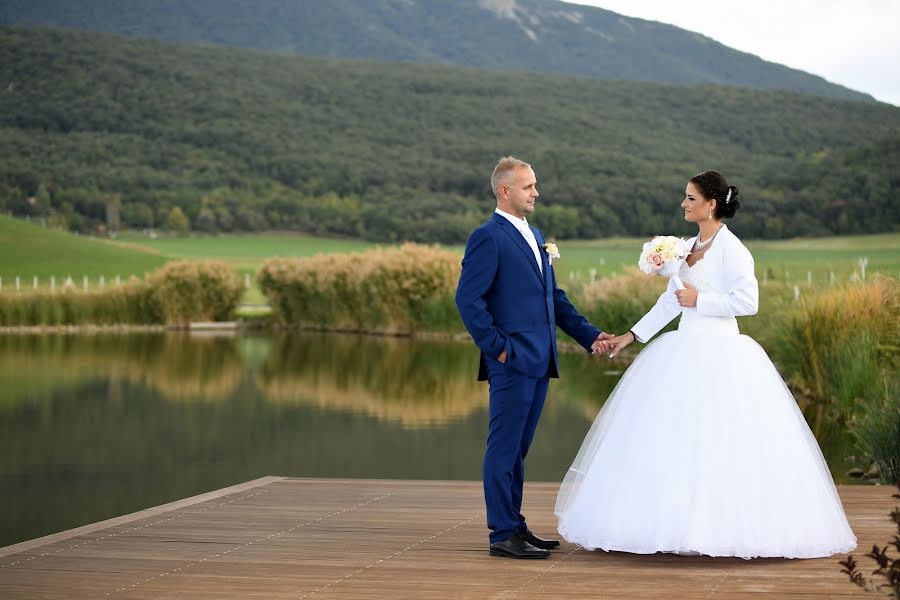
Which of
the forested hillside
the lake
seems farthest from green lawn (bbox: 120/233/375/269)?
the lake

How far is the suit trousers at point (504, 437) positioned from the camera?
5.30 meters

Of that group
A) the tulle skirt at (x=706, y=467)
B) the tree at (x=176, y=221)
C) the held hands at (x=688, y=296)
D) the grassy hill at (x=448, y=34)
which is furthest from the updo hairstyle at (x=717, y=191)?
the grassy hill at (x=448, y=34)

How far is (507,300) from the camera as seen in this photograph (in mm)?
5316

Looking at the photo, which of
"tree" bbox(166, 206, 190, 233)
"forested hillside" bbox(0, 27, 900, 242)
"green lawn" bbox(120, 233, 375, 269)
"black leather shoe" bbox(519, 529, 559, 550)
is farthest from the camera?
"tree" bbox(166, 206, 190, 233)

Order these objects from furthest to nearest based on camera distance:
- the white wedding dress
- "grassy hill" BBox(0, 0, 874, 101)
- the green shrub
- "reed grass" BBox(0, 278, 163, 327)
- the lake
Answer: "grassy hill" BBox(0, 0, 874, 101) → the green shrub → "reed grass" BBox(0, 278, 163, 327) → the lake → the white wedding dress

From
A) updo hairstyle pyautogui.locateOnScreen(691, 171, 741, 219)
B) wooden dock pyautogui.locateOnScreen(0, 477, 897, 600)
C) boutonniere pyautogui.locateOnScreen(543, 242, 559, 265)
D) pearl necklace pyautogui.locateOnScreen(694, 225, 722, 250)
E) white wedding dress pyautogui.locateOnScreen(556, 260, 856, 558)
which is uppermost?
updo hairstyle pyautogui.locateOnScreen(691, 171, 741, 219)

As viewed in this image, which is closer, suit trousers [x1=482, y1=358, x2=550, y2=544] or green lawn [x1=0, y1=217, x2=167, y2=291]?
suit trousers [x1=482, y1=358, x2=550, y2=544]

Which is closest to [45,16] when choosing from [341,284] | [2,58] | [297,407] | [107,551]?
[2,58]

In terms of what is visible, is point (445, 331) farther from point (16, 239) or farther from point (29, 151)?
point (29, 151)

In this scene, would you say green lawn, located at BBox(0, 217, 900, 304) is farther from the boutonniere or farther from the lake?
the boutonniere

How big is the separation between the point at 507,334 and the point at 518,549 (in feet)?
2.62

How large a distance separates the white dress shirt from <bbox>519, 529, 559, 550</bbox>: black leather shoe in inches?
38.9

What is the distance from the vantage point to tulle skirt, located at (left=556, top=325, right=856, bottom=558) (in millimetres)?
5129

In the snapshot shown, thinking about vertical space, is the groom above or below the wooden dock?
above
